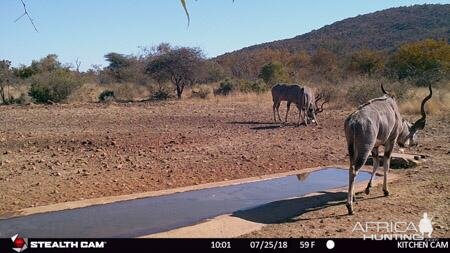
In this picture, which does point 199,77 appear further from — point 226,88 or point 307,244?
point 307,244

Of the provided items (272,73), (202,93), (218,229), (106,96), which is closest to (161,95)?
(202,93)

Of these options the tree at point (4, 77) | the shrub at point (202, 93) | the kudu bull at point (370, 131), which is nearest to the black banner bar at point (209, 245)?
the kudu bull at point (370, 131)

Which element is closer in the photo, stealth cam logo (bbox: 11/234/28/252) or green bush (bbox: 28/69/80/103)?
stealth cam logo (bbox: 11/234/28/252)

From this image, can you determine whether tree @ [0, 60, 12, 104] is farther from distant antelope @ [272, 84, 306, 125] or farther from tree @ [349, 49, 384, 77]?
tree @ [349, 49, 384, 77]

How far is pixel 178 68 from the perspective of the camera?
35.2 m

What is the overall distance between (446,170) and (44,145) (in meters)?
9.93

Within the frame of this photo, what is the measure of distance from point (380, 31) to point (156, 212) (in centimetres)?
8337

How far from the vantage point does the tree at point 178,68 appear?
35.2 metres

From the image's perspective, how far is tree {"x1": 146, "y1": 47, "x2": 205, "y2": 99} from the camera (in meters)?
35.2

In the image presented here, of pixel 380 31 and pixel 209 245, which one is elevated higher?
pixel 380 31

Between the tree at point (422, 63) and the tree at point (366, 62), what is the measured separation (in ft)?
12.2

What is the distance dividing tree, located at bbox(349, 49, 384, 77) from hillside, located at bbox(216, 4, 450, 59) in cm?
2623

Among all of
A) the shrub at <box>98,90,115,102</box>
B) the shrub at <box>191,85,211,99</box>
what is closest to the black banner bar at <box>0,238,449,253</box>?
the shrub at <box>191,85,211,99</box>

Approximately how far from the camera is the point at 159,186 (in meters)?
9.45
